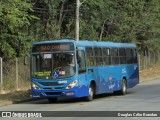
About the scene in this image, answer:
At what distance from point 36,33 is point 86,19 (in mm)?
6013

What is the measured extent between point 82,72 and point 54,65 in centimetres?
130

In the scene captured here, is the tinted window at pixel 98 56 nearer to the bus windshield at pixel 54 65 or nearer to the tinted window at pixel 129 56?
the bus windshield at pixel 54 65

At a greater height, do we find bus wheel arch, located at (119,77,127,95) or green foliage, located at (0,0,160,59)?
green foliage, located at (0,0,160,59)

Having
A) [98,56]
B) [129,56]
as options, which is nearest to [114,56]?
[98,56]

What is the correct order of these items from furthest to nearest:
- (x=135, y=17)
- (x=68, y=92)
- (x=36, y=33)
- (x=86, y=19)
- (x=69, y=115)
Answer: (x=135, y=17), (x=86, y=19), (x=36, y=33), (x=68, y=92), (x=69, y=115)

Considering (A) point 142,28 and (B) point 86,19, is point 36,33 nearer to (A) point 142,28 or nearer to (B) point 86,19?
(B) point 86,19

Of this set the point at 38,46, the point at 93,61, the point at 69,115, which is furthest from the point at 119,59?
the point at 69,115

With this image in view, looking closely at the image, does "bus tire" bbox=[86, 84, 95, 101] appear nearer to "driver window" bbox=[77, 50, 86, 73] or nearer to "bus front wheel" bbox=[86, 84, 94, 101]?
"bus front wheel" bbox=[86, 84, 94, 101]

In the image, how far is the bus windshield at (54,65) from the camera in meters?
20.0

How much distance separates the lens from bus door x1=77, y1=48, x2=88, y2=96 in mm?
20172

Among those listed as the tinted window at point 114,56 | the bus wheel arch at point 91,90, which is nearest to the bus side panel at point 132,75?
the tinted window at point 114,56

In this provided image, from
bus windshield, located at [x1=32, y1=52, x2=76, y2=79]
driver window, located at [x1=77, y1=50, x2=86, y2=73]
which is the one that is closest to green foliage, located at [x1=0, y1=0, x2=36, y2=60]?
A: bus windshield, located at [x1=32, y1=52, x2=76, y2=79]

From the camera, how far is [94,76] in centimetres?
2167

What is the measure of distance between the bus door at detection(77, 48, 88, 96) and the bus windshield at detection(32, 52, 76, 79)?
36 cm
